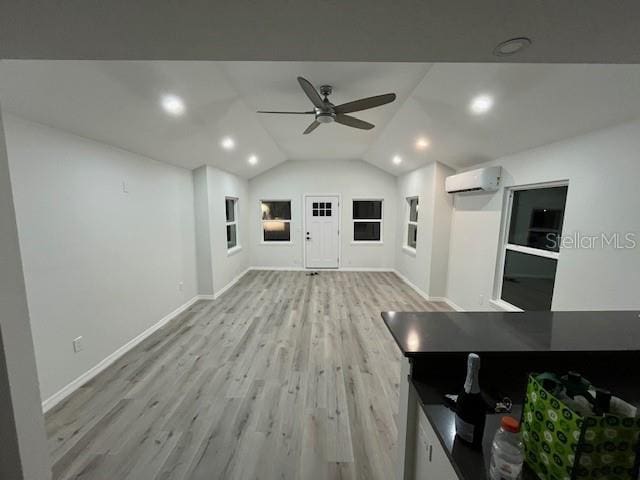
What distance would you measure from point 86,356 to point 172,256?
1670 mm

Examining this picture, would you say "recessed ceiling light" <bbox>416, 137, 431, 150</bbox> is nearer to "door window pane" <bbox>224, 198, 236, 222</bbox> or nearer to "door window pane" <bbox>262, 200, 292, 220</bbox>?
"door window pane" <bbox>262, 200, 292, 220</bbox>

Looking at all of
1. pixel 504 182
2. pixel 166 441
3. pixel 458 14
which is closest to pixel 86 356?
pixel 166 441

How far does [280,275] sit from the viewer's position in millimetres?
6234

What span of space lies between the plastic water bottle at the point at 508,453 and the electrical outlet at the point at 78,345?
118 inches

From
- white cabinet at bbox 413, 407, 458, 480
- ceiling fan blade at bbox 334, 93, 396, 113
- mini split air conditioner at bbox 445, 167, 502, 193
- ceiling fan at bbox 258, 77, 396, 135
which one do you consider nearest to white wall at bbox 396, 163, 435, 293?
mini split air conditioner at bbox 445, 167, 502, 193

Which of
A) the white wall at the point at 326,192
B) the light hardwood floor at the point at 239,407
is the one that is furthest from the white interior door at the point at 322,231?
the light hardwood floor at the point at 239,407

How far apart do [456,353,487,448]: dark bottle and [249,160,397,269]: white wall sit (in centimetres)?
586

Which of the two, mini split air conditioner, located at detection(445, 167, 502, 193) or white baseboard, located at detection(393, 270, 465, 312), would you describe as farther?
white baseboard, located at detection(393, 270, 465, 312)

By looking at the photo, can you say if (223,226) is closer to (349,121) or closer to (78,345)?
(78,345)

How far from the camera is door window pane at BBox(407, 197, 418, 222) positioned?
5.66 metres

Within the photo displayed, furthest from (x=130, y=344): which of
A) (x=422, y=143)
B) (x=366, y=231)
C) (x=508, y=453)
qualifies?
(x=366, y=231)

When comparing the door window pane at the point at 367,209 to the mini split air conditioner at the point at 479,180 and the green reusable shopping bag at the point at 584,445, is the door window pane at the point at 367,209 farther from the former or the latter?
the green reusable shopping bag at the point at 584,445

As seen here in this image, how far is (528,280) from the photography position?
297 centimetres

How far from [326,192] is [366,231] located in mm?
1413
